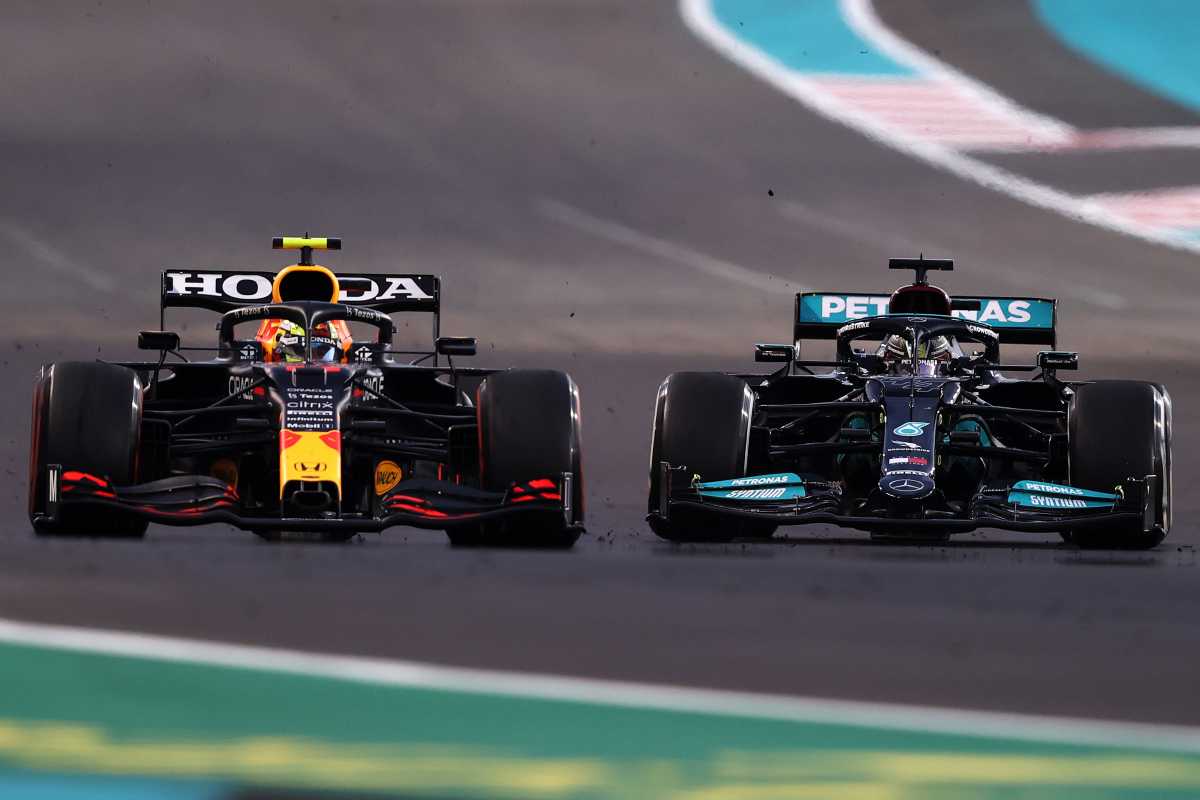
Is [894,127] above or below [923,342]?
above

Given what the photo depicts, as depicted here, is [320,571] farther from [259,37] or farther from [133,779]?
[259,37]

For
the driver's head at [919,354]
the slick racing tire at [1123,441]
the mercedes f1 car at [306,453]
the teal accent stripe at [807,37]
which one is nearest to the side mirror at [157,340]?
the mercedes f1 car at [306,453]

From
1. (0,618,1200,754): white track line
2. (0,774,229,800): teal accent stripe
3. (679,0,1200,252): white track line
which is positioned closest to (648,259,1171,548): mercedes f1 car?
(0,618,1200,754): white track line

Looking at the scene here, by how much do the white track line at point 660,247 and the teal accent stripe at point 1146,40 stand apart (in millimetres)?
7604

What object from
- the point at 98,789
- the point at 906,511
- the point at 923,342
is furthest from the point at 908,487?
the point at 98,789

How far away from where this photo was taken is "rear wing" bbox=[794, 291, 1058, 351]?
1594 centimetres

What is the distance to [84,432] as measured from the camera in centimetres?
1229

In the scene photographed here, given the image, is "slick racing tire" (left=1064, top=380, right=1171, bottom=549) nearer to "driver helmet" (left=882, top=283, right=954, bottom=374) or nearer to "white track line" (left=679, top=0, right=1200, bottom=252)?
"driver helmet" (left=882, top=283, right=954, bottom=374)

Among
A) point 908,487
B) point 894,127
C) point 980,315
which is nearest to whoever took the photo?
point 908,487

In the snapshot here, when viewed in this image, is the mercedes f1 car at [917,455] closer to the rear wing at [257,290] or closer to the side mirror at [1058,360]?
the side mirror at [1058,360]

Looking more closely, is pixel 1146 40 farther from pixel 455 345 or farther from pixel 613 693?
pixel 613 693

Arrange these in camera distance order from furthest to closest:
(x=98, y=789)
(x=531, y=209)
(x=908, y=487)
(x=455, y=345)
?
(x=531, y=209) < (x=455, y=345) < (x=908, y=487) < (x=98, y=789)

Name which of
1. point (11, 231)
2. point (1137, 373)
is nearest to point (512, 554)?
point (1137, 373)

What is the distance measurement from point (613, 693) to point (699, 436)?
7.20m
